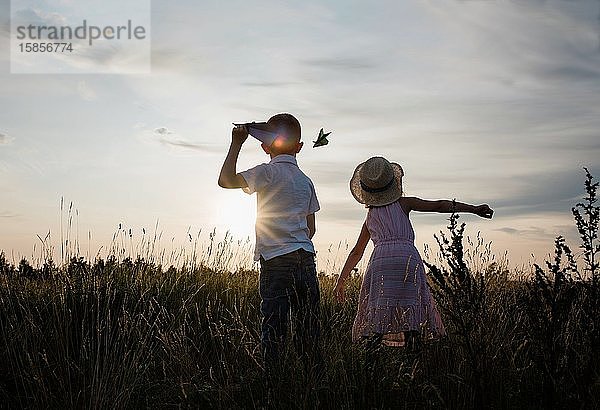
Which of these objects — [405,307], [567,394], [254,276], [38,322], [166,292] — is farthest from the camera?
[254,276]

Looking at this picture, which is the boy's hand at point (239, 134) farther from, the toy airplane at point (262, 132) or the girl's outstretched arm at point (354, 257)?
the girl's outstretched arm at point (354, 257)

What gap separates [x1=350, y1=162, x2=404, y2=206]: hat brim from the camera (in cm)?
546

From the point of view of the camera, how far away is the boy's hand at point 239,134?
4.78 m

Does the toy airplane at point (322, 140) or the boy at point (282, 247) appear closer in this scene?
the boy at point (282, 247)

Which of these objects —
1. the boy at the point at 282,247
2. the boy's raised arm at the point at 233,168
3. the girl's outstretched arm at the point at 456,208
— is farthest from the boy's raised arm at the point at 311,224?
the girl's outstretched arm at the point at 456,208

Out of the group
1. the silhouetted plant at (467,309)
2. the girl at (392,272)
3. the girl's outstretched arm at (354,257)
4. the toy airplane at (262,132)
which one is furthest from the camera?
the girl's outstretched arm at (354,257)

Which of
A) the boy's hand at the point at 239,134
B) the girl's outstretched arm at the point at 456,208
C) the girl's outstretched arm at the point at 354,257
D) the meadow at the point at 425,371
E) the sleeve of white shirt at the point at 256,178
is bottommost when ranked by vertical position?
the meadow at the point at 425,371

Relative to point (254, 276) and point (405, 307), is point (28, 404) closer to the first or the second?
point (405, 307)

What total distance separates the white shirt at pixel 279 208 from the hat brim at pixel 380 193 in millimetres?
825

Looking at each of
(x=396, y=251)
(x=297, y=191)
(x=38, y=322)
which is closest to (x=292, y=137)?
(x=297, y=191)

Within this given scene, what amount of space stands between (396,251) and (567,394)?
182cm

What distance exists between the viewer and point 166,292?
7988 millimetres

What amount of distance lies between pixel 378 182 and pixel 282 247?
1270 millimetres

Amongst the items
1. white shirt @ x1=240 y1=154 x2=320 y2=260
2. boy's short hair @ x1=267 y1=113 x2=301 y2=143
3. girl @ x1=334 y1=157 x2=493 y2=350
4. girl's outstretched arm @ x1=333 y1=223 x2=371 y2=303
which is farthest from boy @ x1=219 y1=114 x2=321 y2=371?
girl @ x1=334 y1=157 x2=493 y2=350
